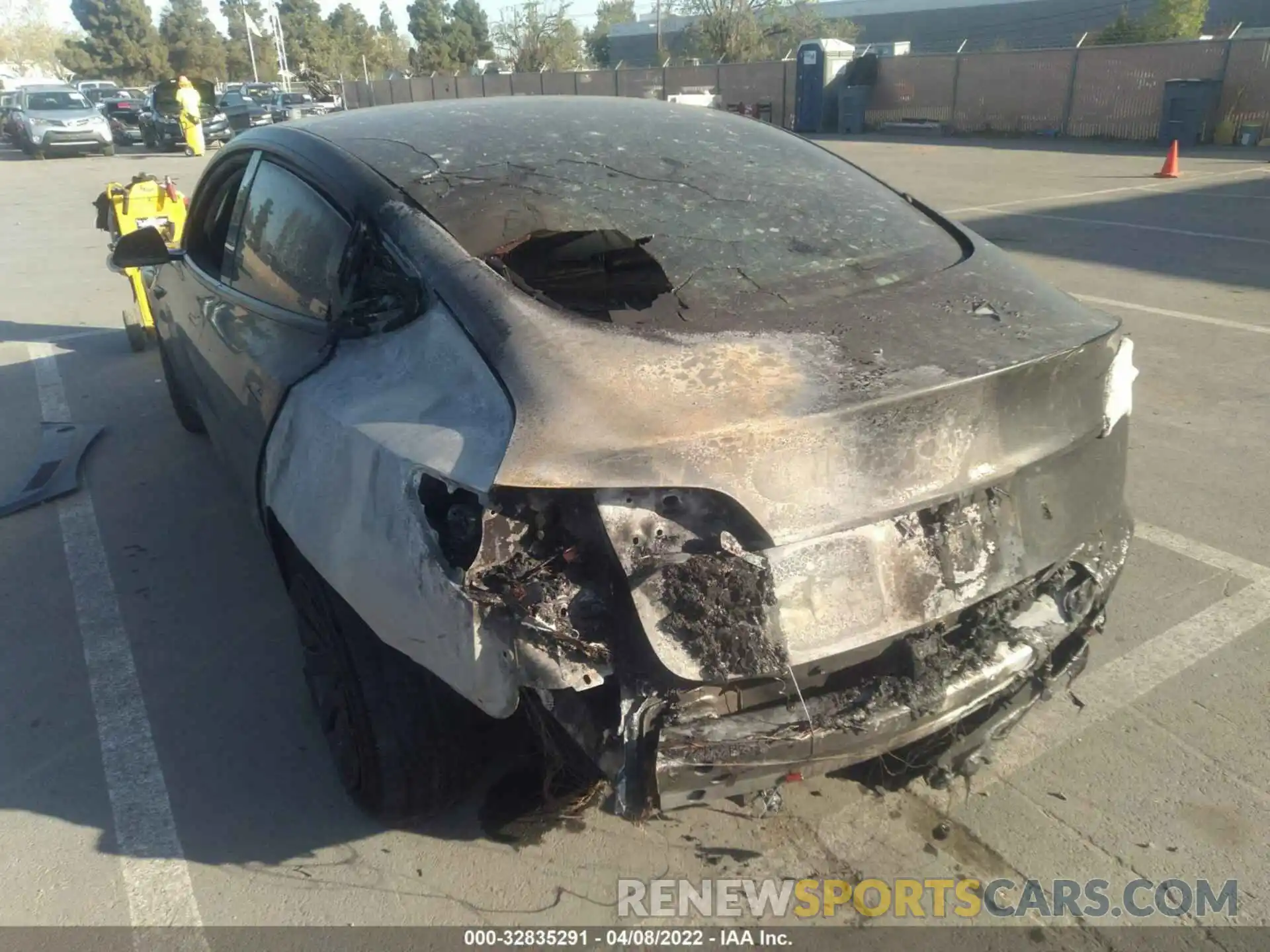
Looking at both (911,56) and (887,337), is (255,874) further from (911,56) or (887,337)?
(911,56)

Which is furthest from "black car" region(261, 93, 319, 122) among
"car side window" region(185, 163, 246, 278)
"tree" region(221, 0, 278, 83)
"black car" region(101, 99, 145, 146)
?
"tree" region(221, 0, 278, 83)

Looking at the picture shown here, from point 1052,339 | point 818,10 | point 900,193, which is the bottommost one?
point 1052,339

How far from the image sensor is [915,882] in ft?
7.72

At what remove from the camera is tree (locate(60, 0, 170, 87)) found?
68.4m

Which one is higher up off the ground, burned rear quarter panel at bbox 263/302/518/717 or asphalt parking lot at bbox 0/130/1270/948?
burned rear quarter panel at bbox 263/302/518/717

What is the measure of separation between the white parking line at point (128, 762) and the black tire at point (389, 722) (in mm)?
490

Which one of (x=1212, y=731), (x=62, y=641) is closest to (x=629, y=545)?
(x=1212, y=731)

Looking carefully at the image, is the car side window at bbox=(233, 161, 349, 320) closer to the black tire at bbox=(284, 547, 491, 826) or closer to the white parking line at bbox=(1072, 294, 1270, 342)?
the black tire at bbox=(284, 547, 491, 826)

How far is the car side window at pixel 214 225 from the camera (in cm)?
365

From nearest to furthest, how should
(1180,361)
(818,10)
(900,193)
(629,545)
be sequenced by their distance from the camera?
(629,545) < (900,193) < (1180,361) < (818,10)

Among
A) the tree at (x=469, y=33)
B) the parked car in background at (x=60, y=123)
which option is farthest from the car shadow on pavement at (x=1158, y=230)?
Result: the tree at (x=469, y=33)

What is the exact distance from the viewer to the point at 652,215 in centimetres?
276

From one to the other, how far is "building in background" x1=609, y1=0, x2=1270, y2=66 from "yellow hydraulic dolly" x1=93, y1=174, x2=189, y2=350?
48289 mm

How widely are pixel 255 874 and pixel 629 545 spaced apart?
1439 millimetres
